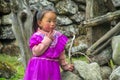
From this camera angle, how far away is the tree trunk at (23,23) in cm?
616

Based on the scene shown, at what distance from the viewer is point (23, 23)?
20.3ft

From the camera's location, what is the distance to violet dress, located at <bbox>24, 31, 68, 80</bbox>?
14.6 ft

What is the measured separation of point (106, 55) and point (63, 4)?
304 inches

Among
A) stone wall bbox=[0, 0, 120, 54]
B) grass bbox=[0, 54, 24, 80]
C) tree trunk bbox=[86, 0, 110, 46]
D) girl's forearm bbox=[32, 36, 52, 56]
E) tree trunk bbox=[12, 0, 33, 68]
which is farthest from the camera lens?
stone wall bbox=[0, 0, 120, 54]

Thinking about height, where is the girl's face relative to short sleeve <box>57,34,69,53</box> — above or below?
above

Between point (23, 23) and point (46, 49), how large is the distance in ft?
6.22

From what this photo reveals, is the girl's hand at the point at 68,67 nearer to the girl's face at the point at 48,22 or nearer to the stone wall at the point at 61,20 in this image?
the girl's face at the point at 48,22

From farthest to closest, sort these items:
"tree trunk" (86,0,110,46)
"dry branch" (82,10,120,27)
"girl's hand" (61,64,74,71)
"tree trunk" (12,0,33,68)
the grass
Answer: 1. the grass
2. "tree trunk" (86,0,110,46)
3. "dry branch" (82,10,120,27)
4. "tree trunk" (12,0,33,68)
5. "girl's hand" (61,64,74,71)

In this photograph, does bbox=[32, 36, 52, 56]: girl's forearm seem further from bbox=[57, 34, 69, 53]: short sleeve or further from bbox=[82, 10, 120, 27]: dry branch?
bbox=[82, 10, 120, 27]: dry branch

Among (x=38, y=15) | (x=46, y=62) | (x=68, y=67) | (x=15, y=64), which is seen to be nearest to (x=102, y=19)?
(x=68, y=67)

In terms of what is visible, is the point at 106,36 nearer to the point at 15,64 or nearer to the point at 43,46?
the point at 43,46

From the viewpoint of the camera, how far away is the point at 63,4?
15203mm

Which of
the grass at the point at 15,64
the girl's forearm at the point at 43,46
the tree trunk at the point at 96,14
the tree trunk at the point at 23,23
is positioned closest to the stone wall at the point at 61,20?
the grass at the point at 15,64

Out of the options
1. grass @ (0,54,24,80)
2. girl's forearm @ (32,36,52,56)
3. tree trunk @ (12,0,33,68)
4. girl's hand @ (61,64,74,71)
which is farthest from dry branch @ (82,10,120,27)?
girl's forearm @ (32,36,52,56)
